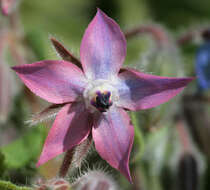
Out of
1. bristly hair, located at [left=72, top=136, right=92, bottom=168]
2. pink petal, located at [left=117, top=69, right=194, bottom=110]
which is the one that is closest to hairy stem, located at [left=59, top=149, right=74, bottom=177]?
bristly hair, located at [left=72, top=136, right=92, bottom=168]

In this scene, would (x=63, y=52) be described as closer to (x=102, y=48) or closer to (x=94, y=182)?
(x=102, y=48)

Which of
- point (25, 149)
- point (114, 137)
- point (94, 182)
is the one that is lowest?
point (25, 149)

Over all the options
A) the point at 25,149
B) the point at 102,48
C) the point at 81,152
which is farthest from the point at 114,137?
the point at 25,149

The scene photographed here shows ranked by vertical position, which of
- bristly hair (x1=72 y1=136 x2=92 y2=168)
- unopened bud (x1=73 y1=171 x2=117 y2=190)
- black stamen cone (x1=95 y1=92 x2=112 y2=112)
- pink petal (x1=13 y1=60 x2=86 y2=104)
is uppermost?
pink petal (x1=13 y1=60 x2=86 y2=104)

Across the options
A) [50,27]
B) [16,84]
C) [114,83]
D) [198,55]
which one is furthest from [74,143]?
[50,27]

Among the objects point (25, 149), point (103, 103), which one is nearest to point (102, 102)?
point (103, 103)

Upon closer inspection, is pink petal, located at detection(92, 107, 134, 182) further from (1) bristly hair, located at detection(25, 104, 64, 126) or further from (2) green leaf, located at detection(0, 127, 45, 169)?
(2) green leaf, located at detection(0, 127, 45, 169)

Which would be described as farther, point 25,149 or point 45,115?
point 25,149

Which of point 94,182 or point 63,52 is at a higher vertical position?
point 63,52
